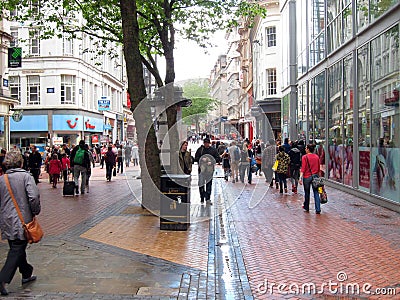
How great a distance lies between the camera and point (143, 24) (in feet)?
66.5

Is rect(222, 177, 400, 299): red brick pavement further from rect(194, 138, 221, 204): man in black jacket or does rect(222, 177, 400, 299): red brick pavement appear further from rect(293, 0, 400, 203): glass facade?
rect(293, 0, 400, 203): glass facade

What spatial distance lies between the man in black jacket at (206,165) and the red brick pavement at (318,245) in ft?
3.00

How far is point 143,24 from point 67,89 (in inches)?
1037

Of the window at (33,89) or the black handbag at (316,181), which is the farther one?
the window at (33,89)

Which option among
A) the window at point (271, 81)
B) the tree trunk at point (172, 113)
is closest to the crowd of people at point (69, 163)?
the tree trunk at point (172, 113)

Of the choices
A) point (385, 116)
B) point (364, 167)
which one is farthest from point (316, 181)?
point (364, 167)

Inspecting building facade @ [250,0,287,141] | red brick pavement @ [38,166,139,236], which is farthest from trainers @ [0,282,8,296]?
building facade @ [250,0,287,141]

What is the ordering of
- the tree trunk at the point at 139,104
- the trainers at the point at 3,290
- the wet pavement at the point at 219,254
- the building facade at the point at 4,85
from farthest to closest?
the building facade at the point at 4,85 → the tree trunk at the point at 139,104 → the wet pavement at the point at 219,254 → the trainers at the point at 3,290

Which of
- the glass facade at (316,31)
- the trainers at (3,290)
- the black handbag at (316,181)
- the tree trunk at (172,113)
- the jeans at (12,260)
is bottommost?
the trainers at (3,290)

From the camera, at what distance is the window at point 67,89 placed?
44562 millimetres

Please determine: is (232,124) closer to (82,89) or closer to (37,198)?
(37,198)

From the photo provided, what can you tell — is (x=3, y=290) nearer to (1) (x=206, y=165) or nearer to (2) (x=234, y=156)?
(1) (x=206, y=165)

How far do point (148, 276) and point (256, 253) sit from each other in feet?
7.13

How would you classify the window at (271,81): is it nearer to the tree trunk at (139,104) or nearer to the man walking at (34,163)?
the man walking at (34,163)
